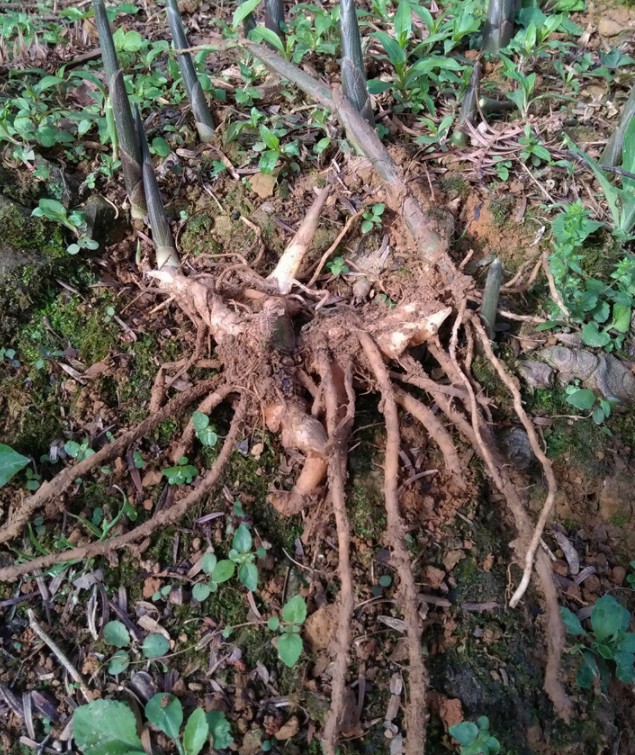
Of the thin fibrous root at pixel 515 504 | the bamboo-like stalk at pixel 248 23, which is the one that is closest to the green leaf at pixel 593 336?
the thin fibrous root at pixel 515 504

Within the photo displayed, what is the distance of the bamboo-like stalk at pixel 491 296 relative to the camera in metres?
1.39

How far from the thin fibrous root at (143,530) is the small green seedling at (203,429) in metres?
0.05

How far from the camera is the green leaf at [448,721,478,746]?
1.12 metres

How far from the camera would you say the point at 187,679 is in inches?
48.4

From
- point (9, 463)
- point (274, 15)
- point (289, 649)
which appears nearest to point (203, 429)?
point (9, 463)

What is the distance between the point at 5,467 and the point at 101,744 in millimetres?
650

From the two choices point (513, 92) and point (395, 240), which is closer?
point (395, 240)

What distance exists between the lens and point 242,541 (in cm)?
131

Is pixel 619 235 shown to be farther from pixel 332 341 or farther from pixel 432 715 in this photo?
pixel 432 715

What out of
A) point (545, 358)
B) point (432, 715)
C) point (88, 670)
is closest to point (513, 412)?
point (545, 358)

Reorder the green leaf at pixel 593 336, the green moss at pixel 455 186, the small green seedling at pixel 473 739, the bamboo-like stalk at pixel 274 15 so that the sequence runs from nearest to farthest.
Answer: the small green seedling at pixel 473 739 < the green leaf at pixel 593 336 < the green moss at pixel 455 186 < the bamboo-like stalk at pixel 274 15

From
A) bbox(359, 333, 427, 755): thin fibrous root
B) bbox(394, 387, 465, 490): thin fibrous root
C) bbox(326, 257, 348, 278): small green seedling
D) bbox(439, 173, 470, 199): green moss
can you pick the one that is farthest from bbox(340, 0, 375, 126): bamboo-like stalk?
bbox(394, 387, 465, 490): thin fibrous root

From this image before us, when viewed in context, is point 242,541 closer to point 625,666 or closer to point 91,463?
point 91,463

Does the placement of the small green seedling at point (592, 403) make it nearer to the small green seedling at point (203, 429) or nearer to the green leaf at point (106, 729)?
the small green seedling at point (203, 429)
